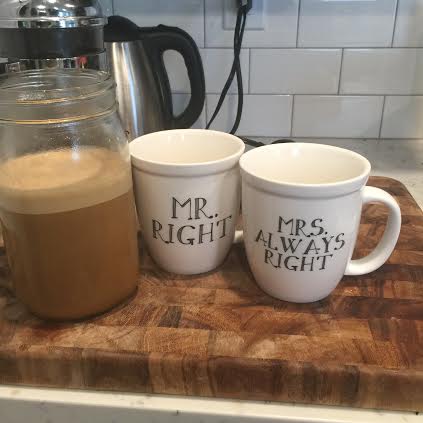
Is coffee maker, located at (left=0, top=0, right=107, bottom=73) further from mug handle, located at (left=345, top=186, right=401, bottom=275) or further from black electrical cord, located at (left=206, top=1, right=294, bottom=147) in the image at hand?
mug handle, located at (left=345, top=186, right=401, bottom=275)

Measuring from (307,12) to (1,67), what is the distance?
0.49 meters

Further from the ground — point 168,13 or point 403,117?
point 168,13

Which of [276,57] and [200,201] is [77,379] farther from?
[276,57]

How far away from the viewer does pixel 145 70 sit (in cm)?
76

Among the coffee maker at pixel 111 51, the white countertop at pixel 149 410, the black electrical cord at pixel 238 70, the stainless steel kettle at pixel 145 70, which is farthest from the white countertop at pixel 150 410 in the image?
the black electrical cord at pixel 238 70

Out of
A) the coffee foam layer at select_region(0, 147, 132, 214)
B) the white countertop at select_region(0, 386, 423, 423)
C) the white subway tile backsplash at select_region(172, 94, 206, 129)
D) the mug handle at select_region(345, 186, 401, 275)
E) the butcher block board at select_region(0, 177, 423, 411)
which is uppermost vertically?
the coffee foam layer at select_region(0, 147, 132, 214)

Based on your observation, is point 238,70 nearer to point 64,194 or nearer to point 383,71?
point 383,71

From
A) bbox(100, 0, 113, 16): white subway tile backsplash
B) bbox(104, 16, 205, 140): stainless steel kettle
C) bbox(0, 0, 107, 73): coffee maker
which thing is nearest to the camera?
bbox(0, 0, 107, 73): coffee maker

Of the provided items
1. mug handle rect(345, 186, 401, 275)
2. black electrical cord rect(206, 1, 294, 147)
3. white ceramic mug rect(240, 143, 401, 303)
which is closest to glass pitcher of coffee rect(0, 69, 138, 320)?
white ceramic mug rect(240, 143, 401, 303)

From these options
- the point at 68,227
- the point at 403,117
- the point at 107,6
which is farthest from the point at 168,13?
the point at 68,227

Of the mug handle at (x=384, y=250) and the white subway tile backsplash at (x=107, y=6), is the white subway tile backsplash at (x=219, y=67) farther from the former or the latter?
the mug handle at (x=384, y=250)

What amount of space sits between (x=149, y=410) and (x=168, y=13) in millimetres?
665

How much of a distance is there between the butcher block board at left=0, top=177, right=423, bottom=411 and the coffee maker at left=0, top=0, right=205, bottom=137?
0.28m

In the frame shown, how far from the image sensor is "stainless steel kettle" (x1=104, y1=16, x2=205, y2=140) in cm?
74
